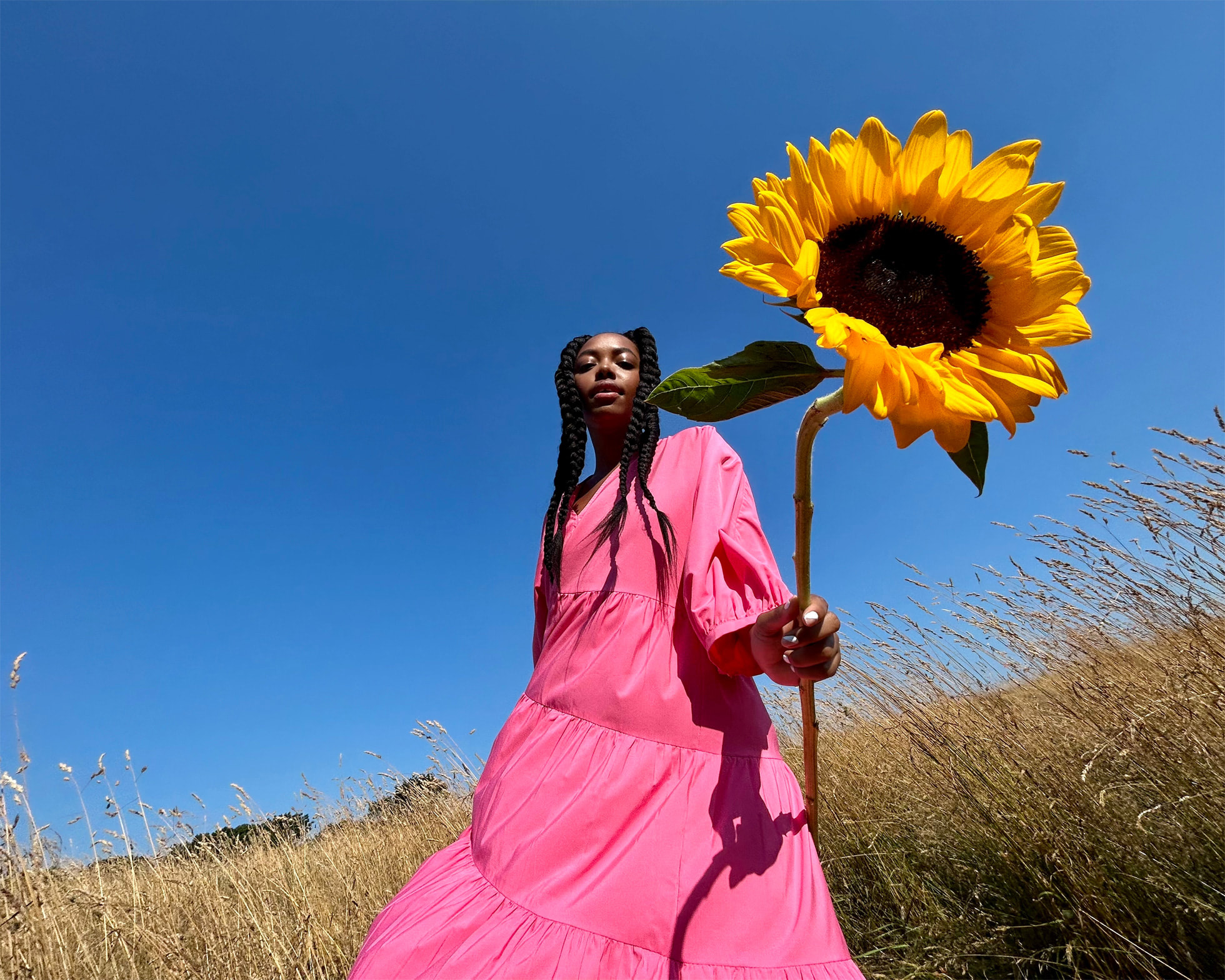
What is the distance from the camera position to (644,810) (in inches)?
48.3

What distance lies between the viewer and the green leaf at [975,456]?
2.03 ft

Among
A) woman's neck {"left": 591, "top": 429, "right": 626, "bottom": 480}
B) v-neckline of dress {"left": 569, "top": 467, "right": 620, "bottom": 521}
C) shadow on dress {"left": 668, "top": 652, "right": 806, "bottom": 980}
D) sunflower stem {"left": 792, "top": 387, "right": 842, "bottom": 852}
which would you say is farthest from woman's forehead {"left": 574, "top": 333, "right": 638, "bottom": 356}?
sunflower stem {"left": 792, "top": 387, "right": 842, "bottom": 852}

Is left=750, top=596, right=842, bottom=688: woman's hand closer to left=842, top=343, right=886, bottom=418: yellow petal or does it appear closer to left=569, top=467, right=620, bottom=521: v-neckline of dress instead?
left=842, top=343, right=886, bottom=418: yellow petal

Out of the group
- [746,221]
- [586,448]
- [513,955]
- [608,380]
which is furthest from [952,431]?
[586,448]

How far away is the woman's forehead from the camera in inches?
81.0

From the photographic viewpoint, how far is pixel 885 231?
708 mm

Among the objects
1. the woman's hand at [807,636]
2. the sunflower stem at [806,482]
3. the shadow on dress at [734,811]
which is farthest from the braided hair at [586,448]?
the sunflower stem at [806,482]

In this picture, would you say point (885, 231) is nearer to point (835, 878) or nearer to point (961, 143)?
point (961, 143)

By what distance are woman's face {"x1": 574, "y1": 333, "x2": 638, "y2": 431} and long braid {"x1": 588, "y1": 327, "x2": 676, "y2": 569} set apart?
0.03m

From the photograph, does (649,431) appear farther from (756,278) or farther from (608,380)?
(756,278)

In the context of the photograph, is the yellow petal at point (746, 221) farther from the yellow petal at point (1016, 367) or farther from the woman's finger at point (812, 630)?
the woman's finger at point (812, 630)

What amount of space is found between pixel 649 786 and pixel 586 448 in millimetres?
1194

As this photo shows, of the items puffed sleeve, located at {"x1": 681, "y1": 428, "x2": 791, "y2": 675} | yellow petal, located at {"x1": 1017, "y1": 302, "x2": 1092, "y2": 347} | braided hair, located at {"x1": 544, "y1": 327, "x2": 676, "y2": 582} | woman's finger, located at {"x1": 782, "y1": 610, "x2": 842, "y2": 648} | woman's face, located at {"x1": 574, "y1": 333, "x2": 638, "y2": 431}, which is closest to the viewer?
yellow petal, located at {"x1": 1017, "y1": 302, "x2": 1092, "y2": 347}

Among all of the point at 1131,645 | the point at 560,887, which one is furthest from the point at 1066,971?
the point at 560,887
